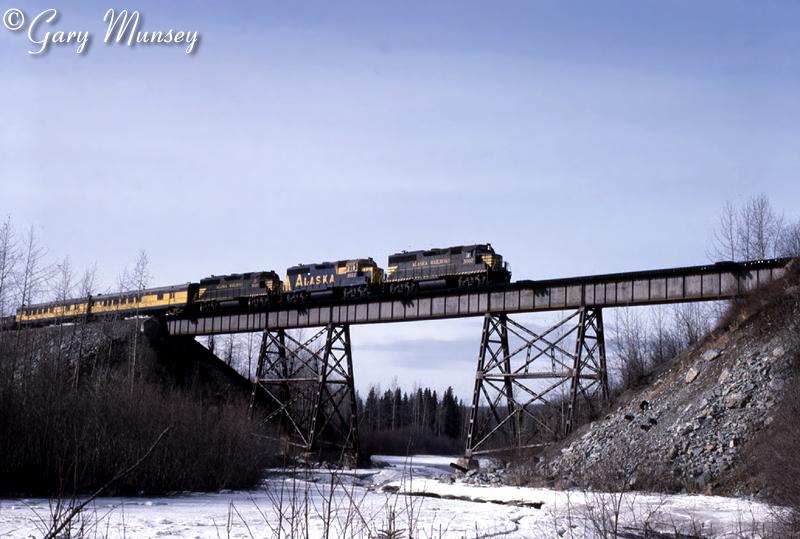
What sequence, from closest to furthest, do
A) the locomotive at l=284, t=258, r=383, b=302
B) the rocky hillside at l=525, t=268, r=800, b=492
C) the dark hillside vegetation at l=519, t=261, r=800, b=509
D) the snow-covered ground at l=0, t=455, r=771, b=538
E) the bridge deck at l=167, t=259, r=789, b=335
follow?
the snow-covered ground at l=0, t=455, r=771, b=538, the dark hillside vegetation at l=519, t=261, r=800, b=509, the rocky hillside at l=525, t=268, r=800, b=492, the bridge deck at l=167, t=259, r=789, b=335, the locomotive at l=284, t=258, r=383, b=302

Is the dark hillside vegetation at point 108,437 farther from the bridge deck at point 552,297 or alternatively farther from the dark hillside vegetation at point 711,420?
the bridge deck at point 552,297

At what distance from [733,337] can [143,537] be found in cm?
1989

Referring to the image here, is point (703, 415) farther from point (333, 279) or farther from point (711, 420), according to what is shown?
point (333, 279)

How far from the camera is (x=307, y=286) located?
41.9 m

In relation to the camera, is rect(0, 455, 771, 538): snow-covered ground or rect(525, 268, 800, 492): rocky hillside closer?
rect(0, 455, 771, 538): snow-covered ground

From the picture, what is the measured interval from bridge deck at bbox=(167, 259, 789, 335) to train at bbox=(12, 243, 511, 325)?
2.31 ft

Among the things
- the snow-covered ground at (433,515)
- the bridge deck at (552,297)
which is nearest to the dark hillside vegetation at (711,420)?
the bridge deck at (552,297)

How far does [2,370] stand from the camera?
1889 cm

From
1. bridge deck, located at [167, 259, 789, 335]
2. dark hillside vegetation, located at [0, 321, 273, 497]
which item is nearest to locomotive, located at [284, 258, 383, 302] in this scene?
bridge deck, located at [167, 259, 789, 335]

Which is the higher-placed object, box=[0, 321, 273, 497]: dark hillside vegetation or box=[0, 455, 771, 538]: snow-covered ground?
box=[0, 321, 273, 497]: dark hillside vegetation

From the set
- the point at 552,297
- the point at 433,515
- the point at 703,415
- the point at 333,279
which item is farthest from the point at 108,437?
the point at 333,279

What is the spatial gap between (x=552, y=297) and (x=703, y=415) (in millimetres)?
9272

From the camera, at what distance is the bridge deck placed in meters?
26.9

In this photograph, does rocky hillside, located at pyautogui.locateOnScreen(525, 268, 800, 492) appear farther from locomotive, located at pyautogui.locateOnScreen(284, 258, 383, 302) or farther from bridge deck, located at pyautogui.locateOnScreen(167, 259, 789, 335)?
locomotive, located at pyautogui.locateOnScreen(284, 258, 383, 302)
